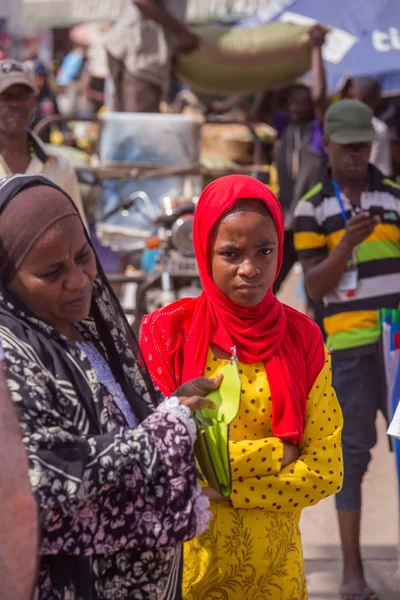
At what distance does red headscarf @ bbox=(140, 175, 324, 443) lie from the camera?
2814 millimetres

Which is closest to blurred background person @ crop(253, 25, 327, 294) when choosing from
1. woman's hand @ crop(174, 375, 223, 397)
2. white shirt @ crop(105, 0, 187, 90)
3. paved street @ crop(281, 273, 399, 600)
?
white shirt @ crop(105, 0, 187, 90)

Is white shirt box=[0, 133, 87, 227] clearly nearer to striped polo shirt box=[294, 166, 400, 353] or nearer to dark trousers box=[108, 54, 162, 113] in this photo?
striped polo shirt box=[294, 166, 400, 353]

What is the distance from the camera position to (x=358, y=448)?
4.33 meters

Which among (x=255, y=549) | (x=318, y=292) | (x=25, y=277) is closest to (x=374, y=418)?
→ (x=318, y=292)

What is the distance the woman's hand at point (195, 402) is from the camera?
87.7 inches

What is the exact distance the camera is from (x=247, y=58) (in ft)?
29.0

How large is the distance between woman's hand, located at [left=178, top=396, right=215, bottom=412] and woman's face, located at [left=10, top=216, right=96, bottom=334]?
269mm

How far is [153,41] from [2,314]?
6.80 metres

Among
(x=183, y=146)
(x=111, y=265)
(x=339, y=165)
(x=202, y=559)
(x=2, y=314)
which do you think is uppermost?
(x=2, y=314)

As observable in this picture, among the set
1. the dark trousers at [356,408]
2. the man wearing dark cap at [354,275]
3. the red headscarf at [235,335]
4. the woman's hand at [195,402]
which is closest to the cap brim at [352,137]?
the man wearing dark cap at [354,275]

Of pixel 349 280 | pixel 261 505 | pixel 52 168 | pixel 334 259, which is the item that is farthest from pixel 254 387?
pixel 52 168

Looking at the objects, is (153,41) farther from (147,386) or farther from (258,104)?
(147,386)

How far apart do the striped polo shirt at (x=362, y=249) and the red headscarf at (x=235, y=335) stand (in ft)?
4.37

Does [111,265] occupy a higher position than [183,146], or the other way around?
[183,146]
